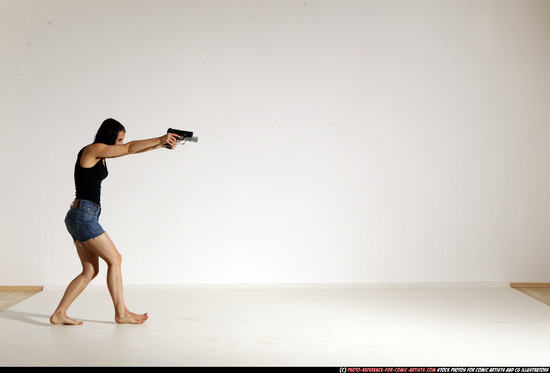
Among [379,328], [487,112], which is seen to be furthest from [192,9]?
[379,328]

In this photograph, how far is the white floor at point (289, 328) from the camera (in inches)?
117

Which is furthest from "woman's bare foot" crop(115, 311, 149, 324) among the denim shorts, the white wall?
the white wall

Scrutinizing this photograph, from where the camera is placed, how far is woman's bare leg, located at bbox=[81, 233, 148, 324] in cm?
354

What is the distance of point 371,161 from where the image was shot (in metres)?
5.05

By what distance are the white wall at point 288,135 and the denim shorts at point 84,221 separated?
148cm

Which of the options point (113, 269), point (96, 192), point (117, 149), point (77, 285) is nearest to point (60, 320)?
point (77, 285)

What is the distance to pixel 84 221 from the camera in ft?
11.4

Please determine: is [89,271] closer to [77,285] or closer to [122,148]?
[77,285]

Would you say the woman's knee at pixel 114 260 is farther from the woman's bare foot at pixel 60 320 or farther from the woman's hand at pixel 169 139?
the woman's hand at pixel 169 139

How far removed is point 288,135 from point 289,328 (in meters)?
1.90

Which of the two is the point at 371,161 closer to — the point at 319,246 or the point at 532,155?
the point at 319,246

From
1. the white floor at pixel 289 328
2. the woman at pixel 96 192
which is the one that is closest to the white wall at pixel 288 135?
the white floor at pixel 289 328

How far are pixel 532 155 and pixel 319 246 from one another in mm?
1901

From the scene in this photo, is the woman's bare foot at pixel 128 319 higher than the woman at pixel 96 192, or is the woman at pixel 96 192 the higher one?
the woman at pixel 96 192
